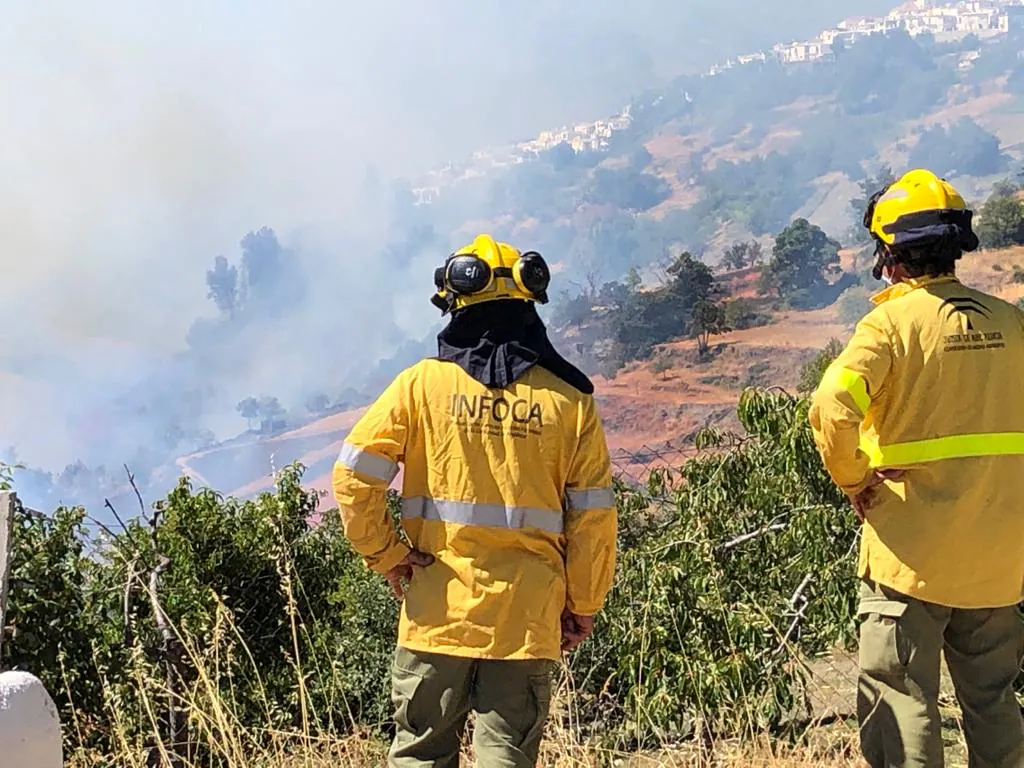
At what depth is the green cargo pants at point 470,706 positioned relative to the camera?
7.03 ft

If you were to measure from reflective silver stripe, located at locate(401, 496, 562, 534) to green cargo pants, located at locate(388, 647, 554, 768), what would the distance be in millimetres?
283

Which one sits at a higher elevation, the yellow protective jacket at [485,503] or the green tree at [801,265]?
the green tree at [801,265]

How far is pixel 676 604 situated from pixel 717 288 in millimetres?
66120

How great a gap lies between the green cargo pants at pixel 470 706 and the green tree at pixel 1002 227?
47.8m

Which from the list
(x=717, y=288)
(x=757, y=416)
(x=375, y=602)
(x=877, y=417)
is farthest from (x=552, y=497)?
(x=717, y=288)

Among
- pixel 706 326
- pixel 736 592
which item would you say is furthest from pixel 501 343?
pixel 706 326

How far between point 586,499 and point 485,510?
223 mm

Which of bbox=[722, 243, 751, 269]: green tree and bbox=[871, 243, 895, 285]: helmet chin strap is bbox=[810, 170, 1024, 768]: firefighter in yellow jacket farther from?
bbox=[722, 243, 751, 269]: green tree

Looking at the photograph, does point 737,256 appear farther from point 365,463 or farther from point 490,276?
point 365,463

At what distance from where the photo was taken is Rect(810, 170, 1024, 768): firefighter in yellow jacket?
7.27ft

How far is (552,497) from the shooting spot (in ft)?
7.15

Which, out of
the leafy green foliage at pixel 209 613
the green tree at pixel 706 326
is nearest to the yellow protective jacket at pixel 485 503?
the leafy green foliage at pixel 209 613

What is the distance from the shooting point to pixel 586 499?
2209 mm

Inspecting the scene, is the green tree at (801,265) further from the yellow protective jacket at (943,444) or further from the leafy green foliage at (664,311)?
the yellow protective jacket at (943,444)
